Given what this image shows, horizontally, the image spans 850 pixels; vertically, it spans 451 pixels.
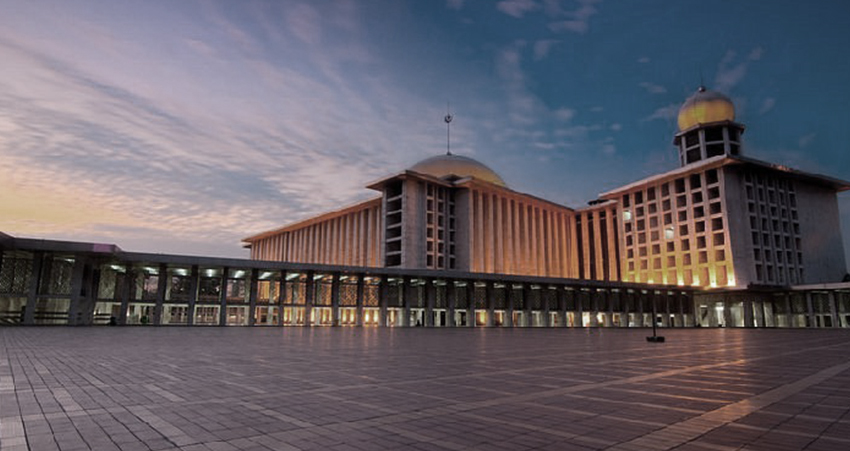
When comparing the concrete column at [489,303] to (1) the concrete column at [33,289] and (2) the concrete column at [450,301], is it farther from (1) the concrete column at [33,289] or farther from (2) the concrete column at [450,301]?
(1) the concrete column at [33,289]

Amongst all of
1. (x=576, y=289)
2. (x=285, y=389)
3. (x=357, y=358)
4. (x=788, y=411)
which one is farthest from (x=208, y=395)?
(x=576, y=289)

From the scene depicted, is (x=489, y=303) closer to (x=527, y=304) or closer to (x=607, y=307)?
(x=527, y=304)

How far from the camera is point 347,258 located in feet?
290

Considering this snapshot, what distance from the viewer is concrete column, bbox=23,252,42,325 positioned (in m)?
33.2

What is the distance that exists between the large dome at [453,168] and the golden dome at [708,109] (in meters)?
32.5

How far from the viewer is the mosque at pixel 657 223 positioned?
69.9m

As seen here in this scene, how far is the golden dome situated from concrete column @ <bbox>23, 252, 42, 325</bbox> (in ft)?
278

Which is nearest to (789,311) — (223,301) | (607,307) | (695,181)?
(695,181)

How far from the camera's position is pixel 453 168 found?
269 feet

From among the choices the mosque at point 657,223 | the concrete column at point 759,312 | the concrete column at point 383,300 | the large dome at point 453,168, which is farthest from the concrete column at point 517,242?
the concrete column at point 383,300

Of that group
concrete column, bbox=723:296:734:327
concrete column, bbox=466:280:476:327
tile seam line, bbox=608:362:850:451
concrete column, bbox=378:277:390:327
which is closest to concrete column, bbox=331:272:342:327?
concrete column, bbox=378:277:390:327

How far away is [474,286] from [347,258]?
130 feet

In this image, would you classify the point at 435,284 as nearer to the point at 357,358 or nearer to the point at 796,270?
the point at 357,358

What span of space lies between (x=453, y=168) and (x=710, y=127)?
40.5 m
